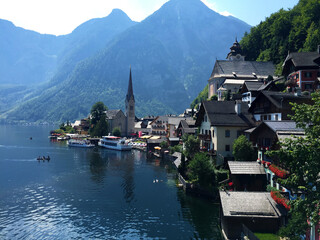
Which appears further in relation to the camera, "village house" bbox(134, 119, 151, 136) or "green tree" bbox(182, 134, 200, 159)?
"village house" bbox(134, 119, 151, 136)

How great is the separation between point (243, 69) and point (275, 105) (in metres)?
76.8

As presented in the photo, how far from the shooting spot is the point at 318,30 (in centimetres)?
10038

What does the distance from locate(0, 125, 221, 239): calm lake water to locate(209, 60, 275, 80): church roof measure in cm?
6019

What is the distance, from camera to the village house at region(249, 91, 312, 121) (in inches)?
1895

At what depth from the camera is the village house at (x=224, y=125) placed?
56344mm

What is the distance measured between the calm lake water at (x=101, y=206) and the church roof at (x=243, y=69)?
60191mm

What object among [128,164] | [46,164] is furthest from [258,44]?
[46,164]

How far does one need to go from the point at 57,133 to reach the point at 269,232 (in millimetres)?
184230

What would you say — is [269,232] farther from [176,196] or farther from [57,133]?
[57,133]

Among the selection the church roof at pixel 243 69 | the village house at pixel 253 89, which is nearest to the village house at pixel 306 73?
the village house at pixel 253 89

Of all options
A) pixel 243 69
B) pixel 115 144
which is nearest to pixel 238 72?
pixel 243 69

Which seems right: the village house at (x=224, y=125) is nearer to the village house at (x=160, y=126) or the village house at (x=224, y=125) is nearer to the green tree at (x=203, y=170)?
the green tree at (x=203, y=170)

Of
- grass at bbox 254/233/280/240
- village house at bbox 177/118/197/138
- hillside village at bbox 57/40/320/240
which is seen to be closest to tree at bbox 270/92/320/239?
hillside village at bbox 57/40/320/240

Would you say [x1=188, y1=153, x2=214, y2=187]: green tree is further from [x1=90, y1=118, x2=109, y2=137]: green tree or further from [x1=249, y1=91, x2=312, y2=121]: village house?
[x1=90, y1=118, x2=109, y2=137]: green tree
